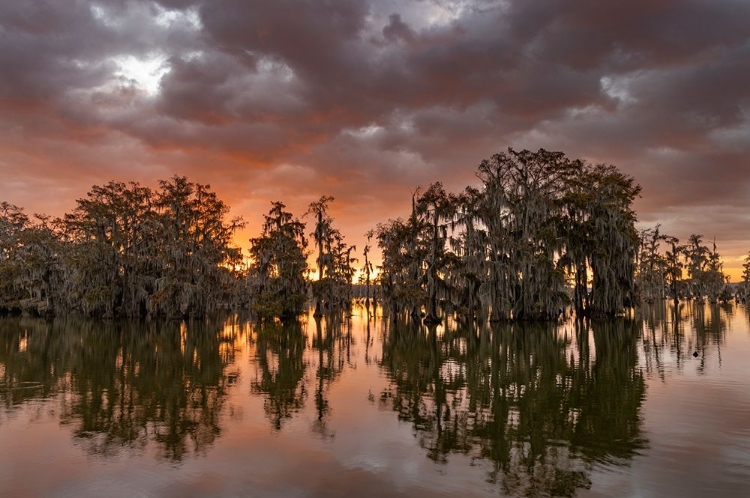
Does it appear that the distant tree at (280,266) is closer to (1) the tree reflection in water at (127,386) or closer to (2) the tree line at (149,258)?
(2) the tree line at (149,258)

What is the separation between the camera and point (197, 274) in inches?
2109

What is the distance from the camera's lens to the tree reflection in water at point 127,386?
36.4 ft

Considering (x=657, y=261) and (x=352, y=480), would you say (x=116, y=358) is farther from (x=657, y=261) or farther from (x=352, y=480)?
(x=657, y=261)

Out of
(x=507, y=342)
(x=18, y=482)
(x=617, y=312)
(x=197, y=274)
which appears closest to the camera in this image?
(x=18, y=482)

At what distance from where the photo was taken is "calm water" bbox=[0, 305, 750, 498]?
8453mm

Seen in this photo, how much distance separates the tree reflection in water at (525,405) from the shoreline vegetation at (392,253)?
17.3 metres

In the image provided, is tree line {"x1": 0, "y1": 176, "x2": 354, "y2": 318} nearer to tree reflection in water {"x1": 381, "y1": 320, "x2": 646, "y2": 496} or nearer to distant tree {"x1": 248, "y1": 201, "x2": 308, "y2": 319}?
distant tree {"x1": 248, "y1": 201, "x2": 308, "y2": 319}

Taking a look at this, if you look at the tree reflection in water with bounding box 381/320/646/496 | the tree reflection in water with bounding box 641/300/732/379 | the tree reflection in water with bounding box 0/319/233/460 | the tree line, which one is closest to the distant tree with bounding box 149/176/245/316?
the tree line

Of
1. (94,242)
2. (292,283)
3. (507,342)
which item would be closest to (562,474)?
(507,342)

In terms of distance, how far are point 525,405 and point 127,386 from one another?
1262 cm

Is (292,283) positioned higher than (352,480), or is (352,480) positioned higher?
(292,283)

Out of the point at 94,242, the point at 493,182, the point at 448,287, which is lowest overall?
the point at 448,287

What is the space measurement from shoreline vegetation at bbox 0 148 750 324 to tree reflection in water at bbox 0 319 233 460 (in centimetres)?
2119

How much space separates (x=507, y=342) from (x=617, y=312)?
25988 millimetres
